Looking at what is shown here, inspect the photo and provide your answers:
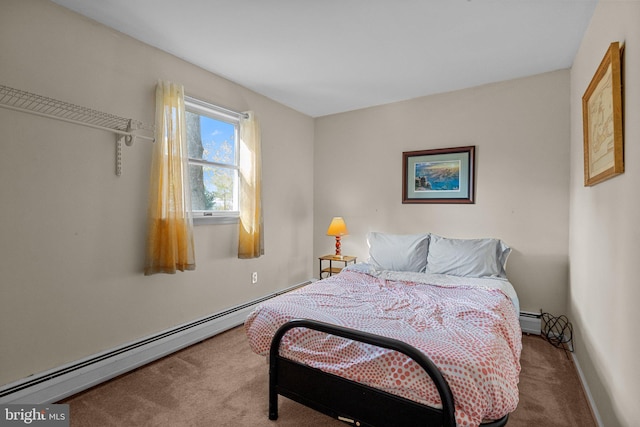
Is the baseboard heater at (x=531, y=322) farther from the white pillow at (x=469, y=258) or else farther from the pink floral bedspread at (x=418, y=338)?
the pink floral bedspread at (x=418, y=338)

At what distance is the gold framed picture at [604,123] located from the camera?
1422 millimetres

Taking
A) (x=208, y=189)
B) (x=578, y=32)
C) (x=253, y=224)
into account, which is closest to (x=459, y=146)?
(x=578, y=32)

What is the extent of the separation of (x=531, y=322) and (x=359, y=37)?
2927 millimetres

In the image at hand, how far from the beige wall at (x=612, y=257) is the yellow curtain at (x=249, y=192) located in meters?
2.61

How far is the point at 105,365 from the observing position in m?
2.11

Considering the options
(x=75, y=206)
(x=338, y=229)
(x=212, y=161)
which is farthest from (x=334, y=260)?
(x=75, y=206)

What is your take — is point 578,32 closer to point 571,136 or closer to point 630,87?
point 571,136

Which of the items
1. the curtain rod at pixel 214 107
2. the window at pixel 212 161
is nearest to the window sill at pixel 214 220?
the window at pixel 212 161

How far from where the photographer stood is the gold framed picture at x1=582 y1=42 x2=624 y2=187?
142 centimetres

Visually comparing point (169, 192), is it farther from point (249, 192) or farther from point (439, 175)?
point (439, 175)

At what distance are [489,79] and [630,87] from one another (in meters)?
1.88

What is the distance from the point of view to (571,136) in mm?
2746

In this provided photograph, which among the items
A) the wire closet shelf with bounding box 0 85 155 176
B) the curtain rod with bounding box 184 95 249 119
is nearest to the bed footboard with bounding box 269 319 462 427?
the wire closet shelf with bounding box 0 85 155 176

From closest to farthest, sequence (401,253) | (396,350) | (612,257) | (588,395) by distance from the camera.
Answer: (396,350) → (612,257) → (588,395) → (401,253)
